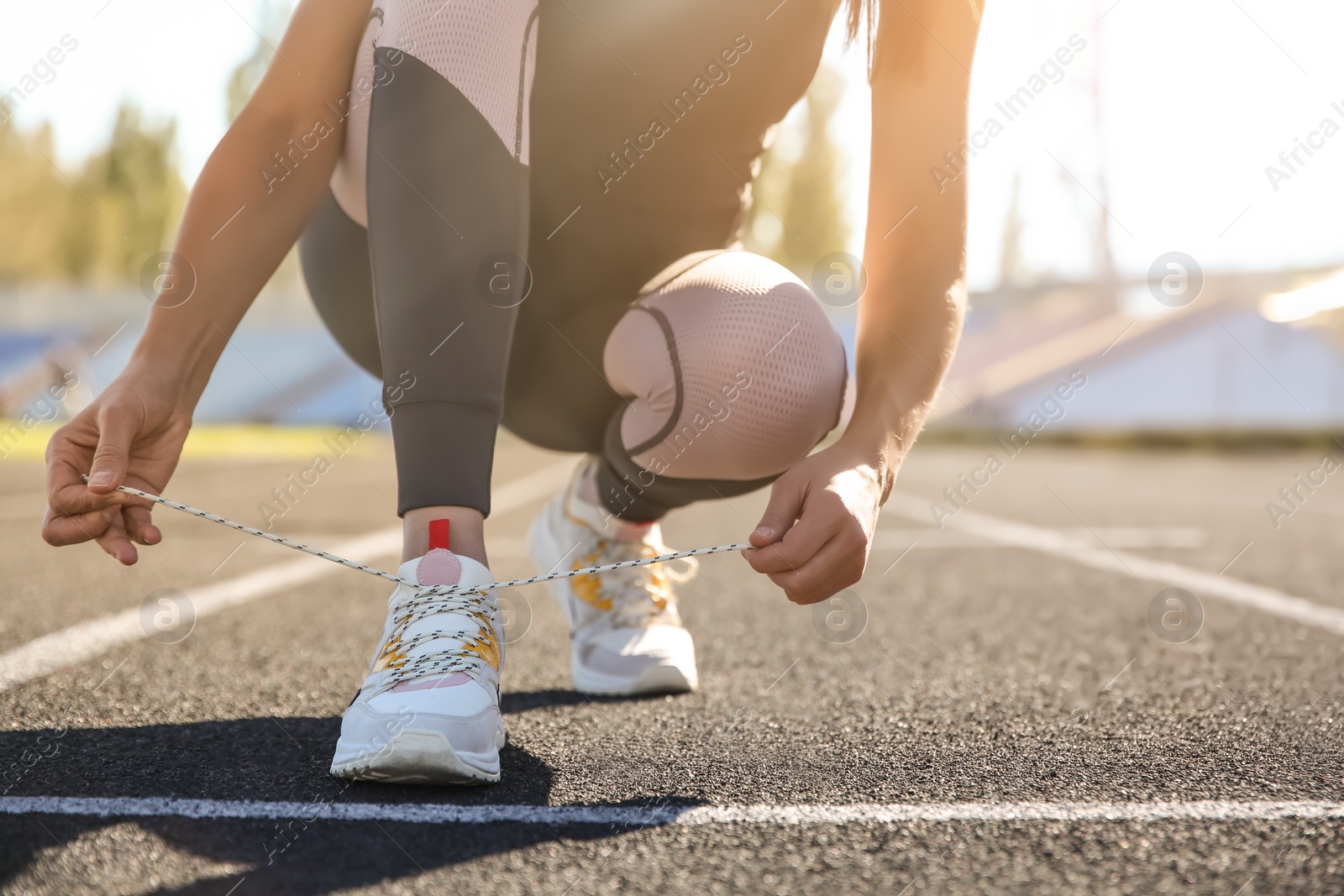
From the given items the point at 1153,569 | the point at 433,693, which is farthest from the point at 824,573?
the point at 1153,569

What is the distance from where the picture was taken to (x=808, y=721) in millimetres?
1223

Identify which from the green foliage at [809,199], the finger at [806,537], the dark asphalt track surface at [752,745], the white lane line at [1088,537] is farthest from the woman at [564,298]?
the green foliage at [809,199]

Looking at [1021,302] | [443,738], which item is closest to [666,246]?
[443,738]

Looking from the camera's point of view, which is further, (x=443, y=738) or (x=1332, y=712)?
(x=1332, y=712)

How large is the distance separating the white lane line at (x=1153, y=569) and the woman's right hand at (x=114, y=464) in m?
1.91

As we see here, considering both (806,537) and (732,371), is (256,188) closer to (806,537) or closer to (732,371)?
(732,371)

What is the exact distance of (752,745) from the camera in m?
1.11

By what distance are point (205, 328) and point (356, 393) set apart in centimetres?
1968

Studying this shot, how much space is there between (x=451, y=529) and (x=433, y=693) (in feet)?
0.55

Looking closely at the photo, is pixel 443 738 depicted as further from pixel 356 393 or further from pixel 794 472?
pixel 356 393

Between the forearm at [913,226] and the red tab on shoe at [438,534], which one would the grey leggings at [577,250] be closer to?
the red tab on shoe at [438,534]

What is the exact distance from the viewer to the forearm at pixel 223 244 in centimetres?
115

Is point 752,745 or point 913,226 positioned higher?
point 913,226

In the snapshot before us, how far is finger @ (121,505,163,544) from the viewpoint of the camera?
105cm
